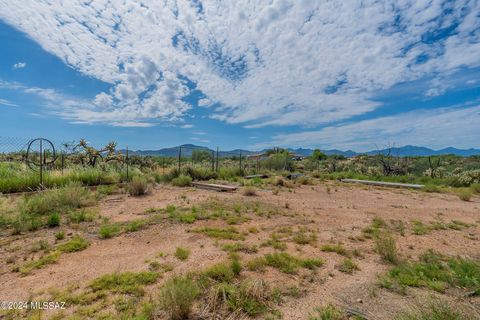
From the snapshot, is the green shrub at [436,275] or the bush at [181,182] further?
the bush at [181,182]

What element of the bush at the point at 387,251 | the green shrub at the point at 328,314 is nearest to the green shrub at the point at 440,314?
the green shrub at the point at 328,314

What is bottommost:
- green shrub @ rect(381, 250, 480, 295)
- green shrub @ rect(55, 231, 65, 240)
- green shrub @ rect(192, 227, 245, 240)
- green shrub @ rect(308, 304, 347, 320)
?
green shrub @ rect(308, 304, 347, 320)

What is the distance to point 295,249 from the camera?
4586 millimetres

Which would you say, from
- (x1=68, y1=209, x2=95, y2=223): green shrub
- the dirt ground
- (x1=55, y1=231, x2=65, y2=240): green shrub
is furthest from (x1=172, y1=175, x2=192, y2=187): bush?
(x1=55, y1=231, x2=65, y2=240): green shrub

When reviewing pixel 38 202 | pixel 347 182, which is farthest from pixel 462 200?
pixel 38 202

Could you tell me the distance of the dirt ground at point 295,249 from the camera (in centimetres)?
301

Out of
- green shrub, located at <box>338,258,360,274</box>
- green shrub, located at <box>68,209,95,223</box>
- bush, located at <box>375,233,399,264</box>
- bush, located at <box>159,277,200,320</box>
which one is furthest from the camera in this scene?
green shrub, located at <box>68,209,95,223</box>

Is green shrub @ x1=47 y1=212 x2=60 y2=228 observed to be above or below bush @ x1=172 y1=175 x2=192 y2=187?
below

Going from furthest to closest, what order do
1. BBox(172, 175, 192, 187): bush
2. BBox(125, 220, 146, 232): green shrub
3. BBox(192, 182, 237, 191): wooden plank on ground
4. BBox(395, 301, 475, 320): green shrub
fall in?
BBox(172, 175, 192, 187): bush, BBox(192, 182, 237, 191): wooden plank on ground, BBox(125, 220, 146, 232): green shrub, BBox(395, 301, 475, 320): green shrub

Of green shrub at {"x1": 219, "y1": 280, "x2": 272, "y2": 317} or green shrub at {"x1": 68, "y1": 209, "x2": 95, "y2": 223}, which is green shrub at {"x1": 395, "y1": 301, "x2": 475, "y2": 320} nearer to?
green shrub at {"x1": 219, "y1": 280, "x2": 272, "y2": 317}

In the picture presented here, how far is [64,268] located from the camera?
369 cm

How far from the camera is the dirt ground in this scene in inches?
118

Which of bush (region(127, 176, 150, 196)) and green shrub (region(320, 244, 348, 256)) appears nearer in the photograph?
green shrub (region(320, 244, 348, 256))

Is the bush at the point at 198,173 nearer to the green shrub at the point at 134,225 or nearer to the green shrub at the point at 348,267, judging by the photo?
the green shrub at the point at 134,225
